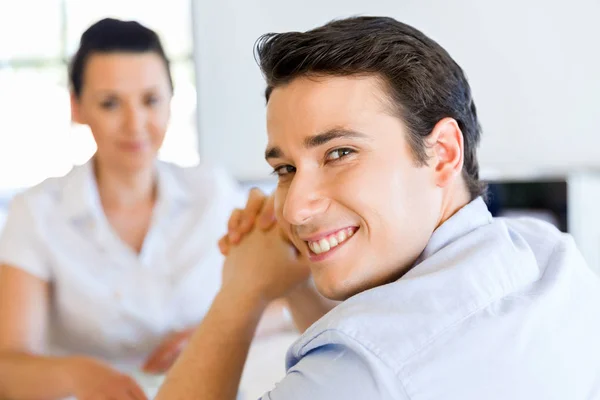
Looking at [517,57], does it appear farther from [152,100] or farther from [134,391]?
[134,391]

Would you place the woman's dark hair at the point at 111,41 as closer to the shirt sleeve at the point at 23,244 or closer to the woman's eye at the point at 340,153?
→ the shirt sleeve at the point at 23,244

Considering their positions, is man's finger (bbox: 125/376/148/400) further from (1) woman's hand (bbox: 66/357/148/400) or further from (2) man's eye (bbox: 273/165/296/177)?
(2) man's eye (bbox: 273/165/296/177)

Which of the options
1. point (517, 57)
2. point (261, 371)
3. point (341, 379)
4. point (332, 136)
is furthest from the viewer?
point (517, 57)

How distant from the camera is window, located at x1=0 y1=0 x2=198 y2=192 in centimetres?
262

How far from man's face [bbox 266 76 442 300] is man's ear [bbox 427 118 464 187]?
0.02m

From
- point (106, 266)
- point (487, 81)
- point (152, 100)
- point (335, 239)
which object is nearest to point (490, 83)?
point (487, 81)

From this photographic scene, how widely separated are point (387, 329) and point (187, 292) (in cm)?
96

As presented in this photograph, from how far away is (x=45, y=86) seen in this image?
2812 mm

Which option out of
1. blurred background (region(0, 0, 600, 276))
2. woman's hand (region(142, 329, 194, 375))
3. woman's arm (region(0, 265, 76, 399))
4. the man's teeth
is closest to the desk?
woman's hand (region(142, 329, 194, 375))

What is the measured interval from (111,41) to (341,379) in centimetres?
120

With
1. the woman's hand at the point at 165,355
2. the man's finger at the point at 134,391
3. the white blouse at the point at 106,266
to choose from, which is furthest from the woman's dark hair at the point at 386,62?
the white blouse at the point at 106,266

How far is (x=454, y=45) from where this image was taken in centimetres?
221

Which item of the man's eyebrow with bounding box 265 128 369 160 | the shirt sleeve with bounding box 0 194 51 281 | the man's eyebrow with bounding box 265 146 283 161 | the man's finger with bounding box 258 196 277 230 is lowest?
the shirt sleeve with bounding box 0 194 51 281

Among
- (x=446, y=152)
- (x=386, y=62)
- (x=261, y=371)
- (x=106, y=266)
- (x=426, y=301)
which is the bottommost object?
(x=261, y=371)
